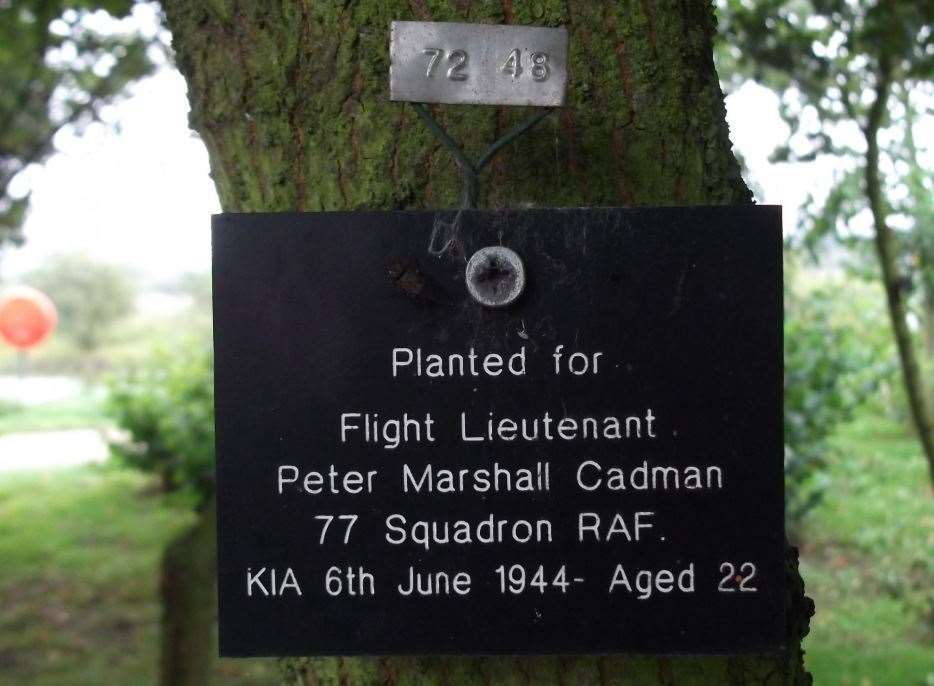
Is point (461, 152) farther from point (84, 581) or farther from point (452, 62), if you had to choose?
point (84, 581)

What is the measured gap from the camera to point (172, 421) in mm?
7039

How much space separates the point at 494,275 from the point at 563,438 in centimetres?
22

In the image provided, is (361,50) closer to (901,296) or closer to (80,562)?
(901,296)

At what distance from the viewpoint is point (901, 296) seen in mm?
4305

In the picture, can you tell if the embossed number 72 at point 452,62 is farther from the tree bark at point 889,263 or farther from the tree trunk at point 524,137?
the tree bark at point 889,263

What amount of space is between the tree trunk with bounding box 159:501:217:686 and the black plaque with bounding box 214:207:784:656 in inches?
114

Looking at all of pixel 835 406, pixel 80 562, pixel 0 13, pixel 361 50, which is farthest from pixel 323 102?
pixel 80 562

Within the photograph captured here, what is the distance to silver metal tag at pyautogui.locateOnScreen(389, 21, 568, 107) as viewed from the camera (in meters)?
1.16

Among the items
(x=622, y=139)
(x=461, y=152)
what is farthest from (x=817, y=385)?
(x=461, y=152)

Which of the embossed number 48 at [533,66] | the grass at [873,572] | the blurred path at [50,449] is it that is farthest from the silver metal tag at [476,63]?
the blurred path at [50,449]

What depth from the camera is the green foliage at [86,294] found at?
23.4 meters

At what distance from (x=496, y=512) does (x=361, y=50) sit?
0.64 m

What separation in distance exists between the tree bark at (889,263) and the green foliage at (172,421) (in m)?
4.44

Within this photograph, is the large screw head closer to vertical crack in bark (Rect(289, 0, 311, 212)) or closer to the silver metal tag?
the silver metal tag
